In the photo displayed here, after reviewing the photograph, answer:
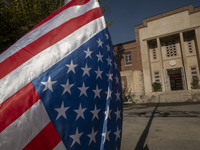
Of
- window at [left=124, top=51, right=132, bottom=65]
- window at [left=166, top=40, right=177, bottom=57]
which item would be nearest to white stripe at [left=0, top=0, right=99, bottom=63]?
window at [left=124, top=51, right=132, bottom=65]

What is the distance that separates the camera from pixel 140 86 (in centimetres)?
1761

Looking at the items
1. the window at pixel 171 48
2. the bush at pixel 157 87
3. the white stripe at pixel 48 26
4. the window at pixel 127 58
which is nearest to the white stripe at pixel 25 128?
the white stripe at pixel 48 26

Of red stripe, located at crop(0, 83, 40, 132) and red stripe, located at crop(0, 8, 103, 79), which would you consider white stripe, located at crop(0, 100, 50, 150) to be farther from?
red stripe, located at crop(0, 8, 103, 79)

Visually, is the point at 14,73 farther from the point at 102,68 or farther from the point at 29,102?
the point at 102,68

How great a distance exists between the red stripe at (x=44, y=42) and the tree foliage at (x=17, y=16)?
9908 millimetres

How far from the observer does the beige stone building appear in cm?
1580

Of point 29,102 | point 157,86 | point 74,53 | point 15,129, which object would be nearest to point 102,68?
point 74,53

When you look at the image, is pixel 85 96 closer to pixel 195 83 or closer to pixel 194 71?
pixel 195 83

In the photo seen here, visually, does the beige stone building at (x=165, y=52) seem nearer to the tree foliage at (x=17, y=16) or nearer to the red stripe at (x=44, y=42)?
the tree foliage at (x=17, y=16)

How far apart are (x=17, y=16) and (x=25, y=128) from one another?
11030 mm

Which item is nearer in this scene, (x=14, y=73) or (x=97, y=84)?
(x=14, y=73)

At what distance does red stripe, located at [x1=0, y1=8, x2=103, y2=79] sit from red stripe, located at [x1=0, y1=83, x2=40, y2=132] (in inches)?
7.5

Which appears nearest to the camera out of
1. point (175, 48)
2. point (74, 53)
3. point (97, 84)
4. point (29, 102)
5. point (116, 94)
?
point (29, 102)

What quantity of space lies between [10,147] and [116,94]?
104 cm
